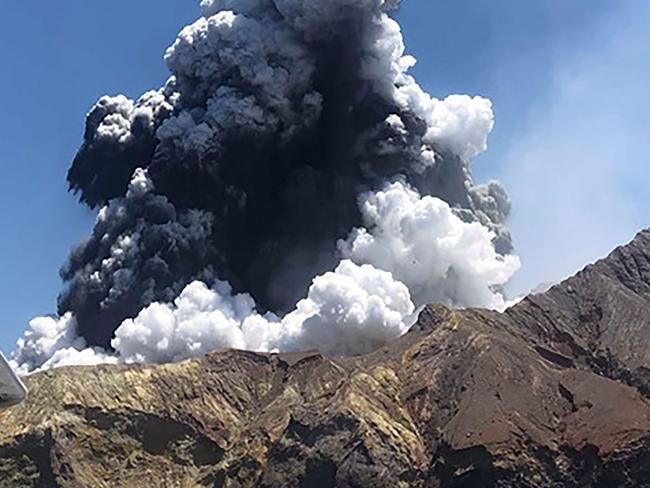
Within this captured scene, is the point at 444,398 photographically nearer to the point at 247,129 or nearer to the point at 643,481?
the point at 643,481

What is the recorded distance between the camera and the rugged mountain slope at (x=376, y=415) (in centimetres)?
8025

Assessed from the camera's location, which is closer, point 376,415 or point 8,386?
point 8,386

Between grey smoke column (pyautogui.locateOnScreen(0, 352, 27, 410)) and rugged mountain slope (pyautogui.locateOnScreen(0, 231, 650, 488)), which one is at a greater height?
rugged mountain slope (pyautogui.locateOnScreen(0, 231, 650, 488))

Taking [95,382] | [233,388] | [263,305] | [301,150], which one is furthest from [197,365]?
[301,150]

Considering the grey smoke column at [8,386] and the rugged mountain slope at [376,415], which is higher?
the rugged mountain slope at [376,415]

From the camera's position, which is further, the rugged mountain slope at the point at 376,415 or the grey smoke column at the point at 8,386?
the rugged mountain slope at the point at 376,415

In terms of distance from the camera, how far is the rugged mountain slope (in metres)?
80.2

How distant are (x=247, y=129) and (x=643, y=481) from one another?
227ft

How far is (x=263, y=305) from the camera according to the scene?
125 meters

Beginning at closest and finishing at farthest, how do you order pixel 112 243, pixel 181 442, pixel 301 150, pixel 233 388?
pixel 181 442, pixel 233 388, pixel 112 243, pixel 301 150

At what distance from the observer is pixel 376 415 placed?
86.1 m

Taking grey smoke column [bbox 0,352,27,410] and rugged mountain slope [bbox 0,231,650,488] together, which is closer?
grey smoke column [bbox 0,352,27,410]

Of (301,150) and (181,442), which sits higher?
(301,150)

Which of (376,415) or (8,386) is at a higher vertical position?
(376,415)
